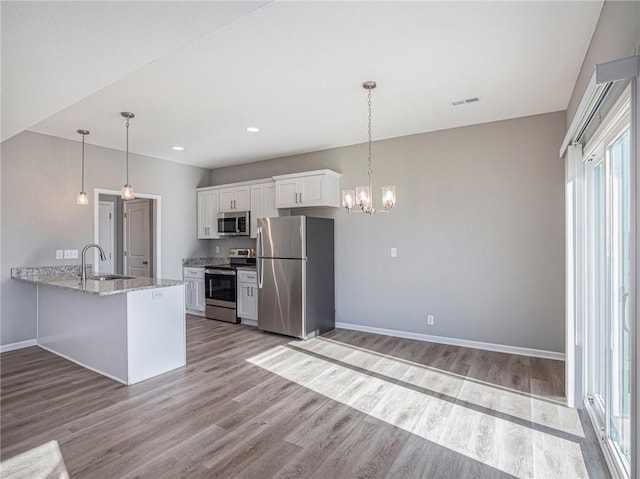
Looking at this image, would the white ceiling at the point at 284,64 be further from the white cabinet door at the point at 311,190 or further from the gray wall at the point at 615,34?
the white cabinet door at the point at 311,190

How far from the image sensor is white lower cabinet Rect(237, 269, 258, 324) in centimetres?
526

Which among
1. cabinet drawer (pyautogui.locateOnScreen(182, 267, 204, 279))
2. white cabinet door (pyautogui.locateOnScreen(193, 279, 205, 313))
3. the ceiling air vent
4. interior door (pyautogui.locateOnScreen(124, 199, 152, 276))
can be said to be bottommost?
white cabinet door (pyautogui.locateOnScreen(193, 279, 205, 313))

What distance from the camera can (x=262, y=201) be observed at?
223 inches

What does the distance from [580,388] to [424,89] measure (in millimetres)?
2780

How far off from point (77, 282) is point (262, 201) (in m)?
2.75

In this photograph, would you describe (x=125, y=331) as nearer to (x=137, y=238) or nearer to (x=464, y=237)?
(x=464, y=237)

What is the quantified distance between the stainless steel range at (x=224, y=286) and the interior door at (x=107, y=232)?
2.46 m

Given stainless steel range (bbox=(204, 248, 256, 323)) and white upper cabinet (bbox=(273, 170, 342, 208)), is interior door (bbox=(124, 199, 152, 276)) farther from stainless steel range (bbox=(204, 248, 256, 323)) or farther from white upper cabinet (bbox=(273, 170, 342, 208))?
white upper cabinet (bbox=(273, 170, 342, 208))

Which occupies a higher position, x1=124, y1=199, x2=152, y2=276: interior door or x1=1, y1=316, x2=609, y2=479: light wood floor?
x1=124, y1=199, x2=152, y2=276: interior door

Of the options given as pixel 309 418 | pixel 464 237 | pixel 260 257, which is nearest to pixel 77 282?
pixel 260 257

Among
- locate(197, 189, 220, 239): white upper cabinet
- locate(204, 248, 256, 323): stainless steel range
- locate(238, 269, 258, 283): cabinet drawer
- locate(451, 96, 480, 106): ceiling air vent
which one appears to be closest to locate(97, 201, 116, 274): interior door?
locate(197, 189, 220, 239): white upper cabinet

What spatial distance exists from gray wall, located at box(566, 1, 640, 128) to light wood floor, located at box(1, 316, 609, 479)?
2.24 meters

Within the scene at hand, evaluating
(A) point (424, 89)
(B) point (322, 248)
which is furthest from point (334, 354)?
(A) point (424, 89)

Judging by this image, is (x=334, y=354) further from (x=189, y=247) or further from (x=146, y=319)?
(x=189, y=247)
